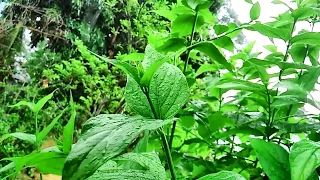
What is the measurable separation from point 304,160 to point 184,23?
231mm

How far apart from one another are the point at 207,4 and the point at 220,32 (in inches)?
1.9

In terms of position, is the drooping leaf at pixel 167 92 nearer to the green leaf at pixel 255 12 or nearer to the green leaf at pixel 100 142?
the green leaf at pixel 100 142

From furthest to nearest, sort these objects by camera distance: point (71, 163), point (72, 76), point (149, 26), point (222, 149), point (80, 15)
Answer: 1. point (80, 15)
2. point (72, 76)
3. point (149, 26)
4. point (222, 149)
5. point (71, 163)

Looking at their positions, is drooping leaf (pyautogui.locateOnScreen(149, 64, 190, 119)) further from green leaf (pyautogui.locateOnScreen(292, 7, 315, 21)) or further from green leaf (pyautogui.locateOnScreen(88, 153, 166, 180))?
green leaf (pyautogui.locateOnScreen(292, 7, 315, 21))

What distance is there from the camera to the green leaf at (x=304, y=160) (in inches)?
8.7

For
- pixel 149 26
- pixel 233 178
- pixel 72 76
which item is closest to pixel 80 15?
pixel 72 76

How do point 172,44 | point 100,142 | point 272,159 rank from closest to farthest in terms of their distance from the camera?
point 100,142 < point 272,159 < point 172,44

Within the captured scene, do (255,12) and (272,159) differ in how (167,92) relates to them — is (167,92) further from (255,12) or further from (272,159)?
(255,12)

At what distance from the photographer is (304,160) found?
0.23m

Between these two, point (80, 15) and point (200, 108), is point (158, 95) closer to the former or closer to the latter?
point (200, 108)

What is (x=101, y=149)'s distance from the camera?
0.56 ft

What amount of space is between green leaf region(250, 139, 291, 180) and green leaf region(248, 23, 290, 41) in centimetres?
11

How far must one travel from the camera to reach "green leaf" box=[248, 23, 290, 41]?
0.34 meters

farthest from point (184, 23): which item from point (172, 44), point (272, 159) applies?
point (272, 159)
